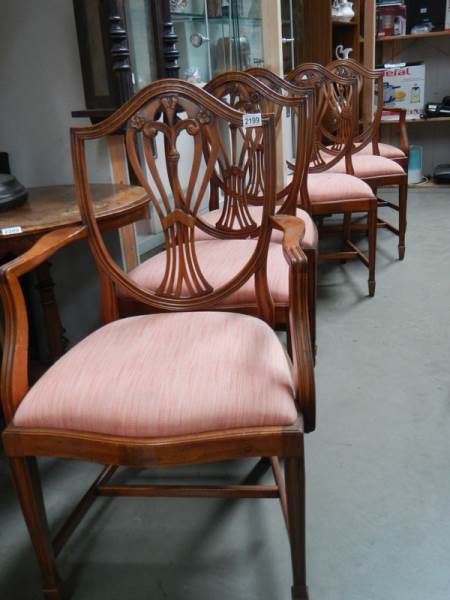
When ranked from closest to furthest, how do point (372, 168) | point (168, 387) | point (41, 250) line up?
point (168, 387) → point (41, 250) → point (372, 168)

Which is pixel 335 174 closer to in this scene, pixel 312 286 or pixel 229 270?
pixel 312 286

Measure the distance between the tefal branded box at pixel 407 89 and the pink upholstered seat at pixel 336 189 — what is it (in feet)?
7.45

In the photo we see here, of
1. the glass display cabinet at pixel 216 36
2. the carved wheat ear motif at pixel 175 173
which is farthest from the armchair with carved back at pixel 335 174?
the carved wheat ear motif at pixel 175 173

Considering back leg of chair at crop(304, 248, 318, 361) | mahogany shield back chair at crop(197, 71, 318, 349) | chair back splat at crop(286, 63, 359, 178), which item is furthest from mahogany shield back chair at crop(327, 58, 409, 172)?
back leg of chair at crop(304, 248, 318, 361)

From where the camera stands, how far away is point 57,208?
1.43 metres

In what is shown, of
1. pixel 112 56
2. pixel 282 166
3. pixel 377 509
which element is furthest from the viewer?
pixel 282 166

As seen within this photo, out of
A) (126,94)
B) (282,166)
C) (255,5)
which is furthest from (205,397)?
(255,5)

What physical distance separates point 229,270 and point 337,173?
1409mm

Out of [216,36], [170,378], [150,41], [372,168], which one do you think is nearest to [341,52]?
[216,36]

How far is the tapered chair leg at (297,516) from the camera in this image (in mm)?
941

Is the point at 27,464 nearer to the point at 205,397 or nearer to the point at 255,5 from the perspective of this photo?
the point at 205,397

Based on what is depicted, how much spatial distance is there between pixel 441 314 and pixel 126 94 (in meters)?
1.48

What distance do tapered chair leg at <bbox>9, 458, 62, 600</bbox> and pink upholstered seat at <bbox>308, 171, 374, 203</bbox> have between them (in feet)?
5.49

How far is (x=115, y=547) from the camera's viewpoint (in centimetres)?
126
